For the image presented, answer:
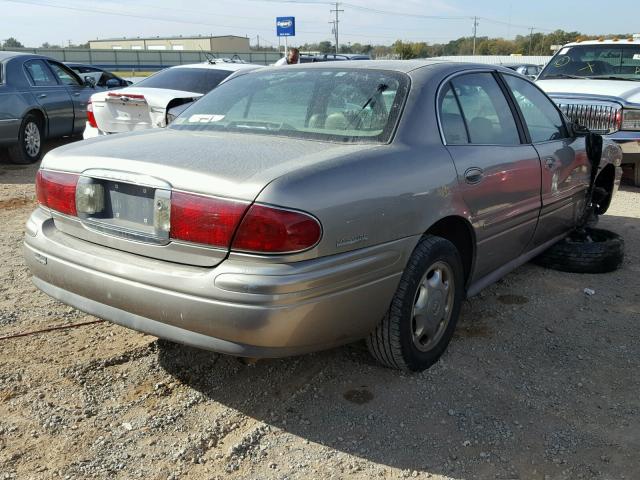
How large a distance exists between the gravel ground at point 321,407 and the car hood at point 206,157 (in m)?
1.05

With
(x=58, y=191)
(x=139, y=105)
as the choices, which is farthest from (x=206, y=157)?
(x=139, y=105)

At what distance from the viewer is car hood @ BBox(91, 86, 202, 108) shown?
7402mm

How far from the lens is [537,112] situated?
14.7 ft

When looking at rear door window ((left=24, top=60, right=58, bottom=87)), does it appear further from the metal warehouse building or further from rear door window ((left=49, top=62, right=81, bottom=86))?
the metal warehouse building

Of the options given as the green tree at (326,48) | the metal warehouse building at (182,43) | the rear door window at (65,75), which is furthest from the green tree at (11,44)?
the rear door window at (65,75)

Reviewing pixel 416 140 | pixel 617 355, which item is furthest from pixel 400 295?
pixel 617 355

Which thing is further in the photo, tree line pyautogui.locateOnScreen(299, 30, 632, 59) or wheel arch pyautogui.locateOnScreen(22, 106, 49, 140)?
tree line pyautogui.locateOnScreen(299, 30, 632, 59)

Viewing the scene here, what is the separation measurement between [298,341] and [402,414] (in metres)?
0.71

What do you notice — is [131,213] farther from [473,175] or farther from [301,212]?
[473,175]

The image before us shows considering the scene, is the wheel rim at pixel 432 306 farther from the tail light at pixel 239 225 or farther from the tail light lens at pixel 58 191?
the tail light lens at pixel 58 191

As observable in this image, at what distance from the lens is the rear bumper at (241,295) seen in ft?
7.95

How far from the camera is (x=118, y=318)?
275 centimetres

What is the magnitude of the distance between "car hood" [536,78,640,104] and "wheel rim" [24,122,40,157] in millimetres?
7300

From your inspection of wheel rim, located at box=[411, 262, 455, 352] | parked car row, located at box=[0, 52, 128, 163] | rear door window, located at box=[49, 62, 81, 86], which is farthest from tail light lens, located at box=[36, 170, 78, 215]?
rear door window, located at box=[49, 62, 81, 86]
